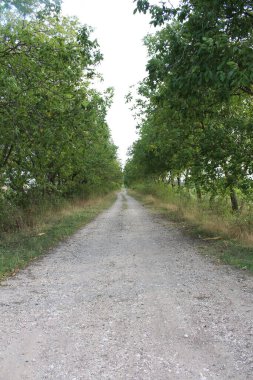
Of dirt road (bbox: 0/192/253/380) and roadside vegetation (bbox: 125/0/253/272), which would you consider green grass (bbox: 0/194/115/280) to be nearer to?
dirt road (bbox: 0/192/253/380)

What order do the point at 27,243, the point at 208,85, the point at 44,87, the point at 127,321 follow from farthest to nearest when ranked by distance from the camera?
the point at 27,243, the point at 44,87, the point at 208,85, the point at 127,321

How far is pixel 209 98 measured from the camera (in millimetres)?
10609

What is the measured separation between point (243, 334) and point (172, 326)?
3.00 ft

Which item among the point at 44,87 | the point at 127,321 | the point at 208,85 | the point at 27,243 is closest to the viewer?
the point at 127,321

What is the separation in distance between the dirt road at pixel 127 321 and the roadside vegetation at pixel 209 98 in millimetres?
3875

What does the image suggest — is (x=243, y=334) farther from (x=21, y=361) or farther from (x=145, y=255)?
(x=145, y=255)

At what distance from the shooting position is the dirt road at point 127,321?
3.62m

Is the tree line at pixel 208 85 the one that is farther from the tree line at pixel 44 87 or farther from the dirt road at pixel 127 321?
the dirt road at pixel 127 321

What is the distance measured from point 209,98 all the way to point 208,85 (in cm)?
278

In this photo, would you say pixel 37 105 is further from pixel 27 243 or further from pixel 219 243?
pixel 219 243

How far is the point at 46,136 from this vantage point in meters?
10.5

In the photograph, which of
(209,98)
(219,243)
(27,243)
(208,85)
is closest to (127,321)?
(208,85)

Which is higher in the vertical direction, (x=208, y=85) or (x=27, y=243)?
(x=208, y=85)

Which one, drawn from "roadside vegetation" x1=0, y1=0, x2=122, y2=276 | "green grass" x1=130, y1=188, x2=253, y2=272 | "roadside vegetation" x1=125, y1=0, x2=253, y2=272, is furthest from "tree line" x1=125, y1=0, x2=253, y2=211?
"roadside vegetation" x1=0, y1=0, x2=122, y2=276
